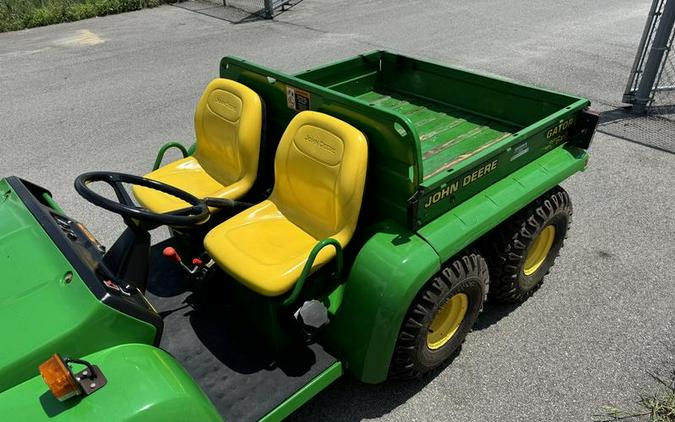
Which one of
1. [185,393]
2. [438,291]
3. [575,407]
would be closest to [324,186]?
[438,291]

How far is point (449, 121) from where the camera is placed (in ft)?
11.7

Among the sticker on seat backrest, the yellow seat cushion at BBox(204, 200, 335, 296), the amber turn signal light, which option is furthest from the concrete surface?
the sticker on seat backrest

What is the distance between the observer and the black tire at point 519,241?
9.33 ft

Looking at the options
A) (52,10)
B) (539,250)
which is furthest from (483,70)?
(52,10)

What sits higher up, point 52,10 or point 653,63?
point 653,63

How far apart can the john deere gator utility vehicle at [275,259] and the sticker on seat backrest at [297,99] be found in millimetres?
12

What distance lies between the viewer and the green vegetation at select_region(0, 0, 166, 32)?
9680 mm

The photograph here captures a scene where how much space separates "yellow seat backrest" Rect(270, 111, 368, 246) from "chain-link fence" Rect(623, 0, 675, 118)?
465 centimetres

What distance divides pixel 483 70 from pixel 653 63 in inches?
79.8

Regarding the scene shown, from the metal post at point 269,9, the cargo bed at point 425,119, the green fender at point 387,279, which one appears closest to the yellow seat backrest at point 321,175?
the cargo bed at point 425,119

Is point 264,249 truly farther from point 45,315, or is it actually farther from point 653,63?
point 653,63

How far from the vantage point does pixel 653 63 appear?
5445mm

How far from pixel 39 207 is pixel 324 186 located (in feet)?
4.22

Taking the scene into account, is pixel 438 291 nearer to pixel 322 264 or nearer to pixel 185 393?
pixel 322 264
